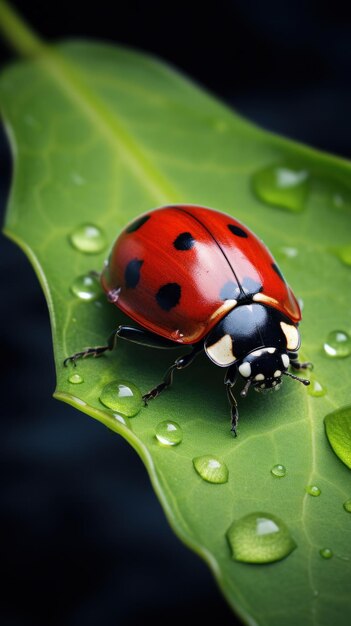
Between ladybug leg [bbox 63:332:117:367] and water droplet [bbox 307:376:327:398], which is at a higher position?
ladybug leg [bbox 63:332:117:367]

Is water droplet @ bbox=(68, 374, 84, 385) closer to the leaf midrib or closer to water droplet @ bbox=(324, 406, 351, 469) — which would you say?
water droplet @ bbox=(324, 406, 351, 469)

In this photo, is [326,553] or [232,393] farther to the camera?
[232,393]

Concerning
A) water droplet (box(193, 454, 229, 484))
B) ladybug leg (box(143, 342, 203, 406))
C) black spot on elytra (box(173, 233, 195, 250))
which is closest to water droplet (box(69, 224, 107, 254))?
black spot on elytra (box(173, 233, 195, 250))

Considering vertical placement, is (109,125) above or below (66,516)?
above

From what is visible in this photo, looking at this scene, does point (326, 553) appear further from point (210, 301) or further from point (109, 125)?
point (109, 125)

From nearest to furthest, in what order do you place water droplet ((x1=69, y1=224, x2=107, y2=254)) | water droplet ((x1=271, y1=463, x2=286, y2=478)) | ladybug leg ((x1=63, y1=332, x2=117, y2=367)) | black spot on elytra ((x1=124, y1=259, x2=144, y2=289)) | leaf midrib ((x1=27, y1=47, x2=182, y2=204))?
water droplet ((x1=271, y1=463, x2=286, y2=478)), ladybug leg ((x1=63, y1=332, x2=117, y2=367)), black spot on elytra ((x1=124, y1=259, x2=144, y2=289)), water droplet ((x1=69, y1=224, x2=107, y2=254)), leaf midrib ((x1=27, y1=47, x2=182, y2=204))

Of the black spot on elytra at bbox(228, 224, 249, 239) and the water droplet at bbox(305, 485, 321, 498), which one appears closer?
the water droplet at bbox(305, 485, 321, 498)

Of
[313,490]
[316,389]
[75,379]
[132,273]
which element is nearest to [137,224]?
[132,273]

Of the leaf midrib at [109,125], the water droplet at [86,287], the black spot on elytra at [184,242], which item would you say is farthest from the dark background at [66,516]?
the black spot on elytra at [184,242]

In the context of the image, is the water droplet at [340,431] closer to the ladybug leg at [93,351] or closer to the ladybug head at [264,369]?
the ladybug head at [264,369]
